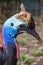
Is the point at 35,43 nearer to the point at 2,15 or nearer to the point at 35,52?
the point at 35,52

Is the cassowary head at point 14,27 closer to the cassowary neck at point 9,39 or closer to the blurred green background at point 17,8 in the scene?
the cassowary neck at point 9,39

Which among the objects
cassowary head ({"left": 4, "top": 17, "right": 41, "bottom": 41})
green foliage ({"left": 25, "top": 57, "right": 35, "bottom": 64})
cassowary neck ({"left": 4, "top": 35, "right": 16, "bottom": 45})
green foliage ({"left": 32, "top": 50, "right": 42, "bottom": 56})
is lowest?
green foliage ({"left": 32, "top": 50, "right": 42, "bottom": 56})

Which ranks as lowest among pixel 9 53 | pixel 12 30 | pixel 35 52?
pixel 35 52

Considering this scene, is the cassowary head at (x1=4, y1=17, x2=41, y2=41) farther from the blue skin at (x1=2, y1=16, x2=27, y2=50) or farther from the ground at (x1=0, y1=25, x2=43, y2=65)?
the ground at (x1=0, y1=25, x2=43, y2=65)

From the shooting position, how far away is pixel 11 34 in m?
2.47

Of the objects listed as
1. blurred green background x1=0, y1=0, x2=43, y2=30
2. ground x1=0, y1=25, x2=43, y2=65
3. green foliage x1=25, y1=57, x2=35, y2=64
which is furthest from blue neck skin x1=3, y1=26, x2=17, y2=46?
blurred green background x1=0, y1=0, x2=43, y2=30

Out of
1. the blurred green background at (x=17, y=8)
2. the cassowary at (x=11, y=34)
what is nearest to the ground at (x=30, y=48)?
the blurred green background at (x=17, y=8)

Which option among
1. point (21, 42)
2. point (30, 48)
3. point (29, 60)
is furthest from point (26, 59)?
point (21, 42)

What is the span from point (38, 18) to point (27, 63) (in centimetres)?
222

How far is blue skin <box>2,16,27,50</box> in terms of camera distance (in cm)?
244

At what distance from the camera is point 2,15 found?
6121mm

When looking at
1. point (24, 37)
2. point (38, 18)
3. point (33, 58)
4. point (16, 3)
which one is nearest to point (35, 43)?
point (24, 37)

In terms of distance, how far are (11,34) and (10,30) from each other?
0.04 metres

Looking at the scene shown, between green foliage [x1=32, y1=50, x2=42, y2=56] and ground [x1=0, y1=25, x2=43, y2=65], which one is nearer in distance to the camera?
ground [x1=0, y1=25, x2=43, y2=65]
